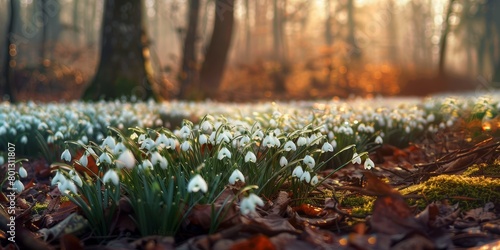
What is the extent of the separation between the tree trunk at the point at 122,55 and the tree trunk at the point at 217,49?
176 inches

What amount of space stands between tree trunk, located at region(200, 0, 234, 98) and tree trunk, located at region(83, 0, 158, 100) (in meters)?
4.48

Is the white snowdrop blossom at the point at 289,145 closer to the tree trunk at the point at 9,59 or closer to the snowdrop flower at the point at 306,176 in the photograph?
the snowdrop flower at the point at 306,176

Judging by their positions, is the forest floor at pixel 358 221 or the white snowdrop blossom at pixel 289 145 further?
the white snowdrop blossom at pixel 289 145

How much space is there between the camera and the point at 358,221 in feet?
9.67

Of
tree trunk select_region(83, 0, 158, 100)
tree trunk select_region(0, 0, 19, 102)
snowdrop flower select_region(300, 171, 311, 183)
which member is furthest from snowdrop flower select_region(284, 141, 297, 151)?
tree trunk select_region(0, 0, 19, 102)

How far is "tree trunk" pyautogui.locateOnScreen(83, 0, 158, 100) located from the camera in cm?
1209

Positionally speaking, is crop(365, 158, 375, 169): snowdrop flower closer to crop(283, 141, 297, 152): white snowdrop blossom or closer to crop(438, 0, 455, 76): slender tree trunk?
crop(283, 141, 297, 152): white snowdrop blossom

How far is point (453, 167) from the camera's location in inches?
153

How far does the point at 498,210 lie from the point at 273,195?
1205mm

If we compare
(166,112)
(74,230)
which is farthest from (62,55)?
(74,230)

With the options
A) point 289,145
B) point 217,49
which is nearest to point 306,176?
point 289,145

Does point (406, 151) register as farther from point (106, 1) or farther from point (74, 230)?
point (106, 1)

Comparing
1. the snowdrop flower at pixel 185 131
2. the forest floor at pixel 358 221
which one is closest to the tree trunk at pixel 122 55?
the forest floor at pixel 358 221

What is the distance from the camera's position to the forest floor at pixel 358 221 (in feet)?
8.04
